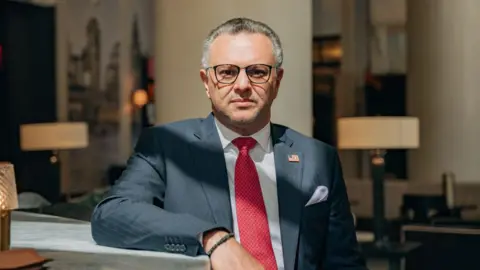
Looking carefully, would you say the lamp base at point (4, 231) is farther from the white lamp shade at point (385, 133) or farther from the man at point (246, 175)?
the white lamp shade at point (385, 133)

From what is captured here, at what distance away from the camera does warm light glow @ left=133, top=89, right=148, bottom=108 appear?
258 inches

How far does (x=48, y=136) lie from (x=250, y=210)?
414 cm

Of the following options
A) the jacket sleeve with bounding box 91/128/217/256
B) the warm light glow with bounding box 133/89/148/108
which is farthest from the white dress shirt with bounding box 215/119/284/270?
the warm light glow with bounding box 133/89/148/108

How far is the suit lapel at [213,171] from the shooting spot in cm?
225

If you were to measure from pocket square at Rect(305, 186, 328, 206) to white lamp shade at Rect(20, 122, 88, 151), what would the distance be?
4073 mm

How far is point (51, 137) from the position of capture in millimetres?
6039

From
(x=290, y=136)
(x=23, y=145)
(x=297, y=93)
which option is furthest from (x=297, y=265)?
(x=23, y=145)

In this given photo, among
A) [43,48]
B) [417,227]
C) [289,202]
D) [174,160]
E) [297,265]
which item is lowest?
[417,227]

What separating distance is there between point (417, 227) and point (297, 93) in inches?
54.4

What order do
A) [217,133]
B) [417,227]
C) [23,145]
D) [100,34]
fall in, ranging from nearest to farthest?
1. [217,133]
2. [417,227]
3. [23,145]
4. [100,34]

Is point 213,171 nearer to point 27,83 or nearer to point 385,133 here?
point 385,133

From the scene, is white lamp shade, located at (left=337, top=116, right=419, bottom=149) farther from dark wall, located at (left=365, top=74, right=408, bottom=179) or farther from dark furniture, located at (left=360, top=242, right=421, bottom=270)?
dark wall, located at (left=365, top=74, right=408, bottom=179)

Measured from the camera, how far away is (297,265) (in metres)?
2.30

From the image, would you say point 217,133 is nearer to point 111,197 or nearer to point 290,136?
point 290,136
